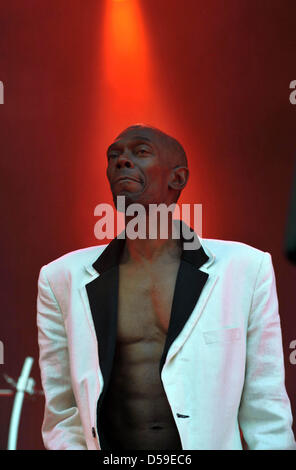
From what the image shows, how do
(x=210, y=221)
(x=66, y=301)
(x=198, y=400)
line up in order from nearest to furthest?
(x=198, y=400)
(x=66, y=301)
(x=210, y=221)

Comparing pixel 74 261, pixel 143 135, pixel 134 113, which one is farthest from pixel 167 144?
pixel 134 113

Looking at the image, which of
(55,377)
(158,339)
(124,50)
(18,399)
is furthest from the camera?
(124,50)

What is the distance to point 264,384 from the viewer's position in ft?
7.87

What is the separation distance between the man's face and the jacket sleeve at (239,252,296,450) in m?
0.43

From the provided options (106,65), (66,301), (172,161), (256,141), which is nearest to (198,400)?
(66,301)

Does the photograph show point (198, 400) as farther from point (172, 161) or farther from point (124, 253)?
point (172, 161)

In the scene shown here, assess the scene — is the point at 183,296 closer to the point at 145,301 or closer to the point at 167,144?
the point at 145,301

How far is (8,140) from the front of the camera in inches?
146

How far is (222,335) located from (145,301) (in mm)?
292

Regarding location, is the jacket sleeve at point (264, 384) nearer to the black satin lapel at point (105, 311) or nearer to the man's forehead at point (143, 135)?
the black satin lapel at point (105, 311)

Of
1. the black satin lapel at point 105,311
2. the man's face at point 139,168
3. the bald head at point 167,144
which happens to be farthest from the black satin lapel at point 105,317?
the bald head at point 167,144

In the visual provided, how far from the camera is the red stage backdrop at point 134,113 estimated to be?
3641 millimetres

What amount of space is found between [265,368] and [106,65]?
1.85 m

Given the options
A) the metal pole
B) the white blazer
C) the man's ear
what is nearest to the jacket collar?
the white blazer
